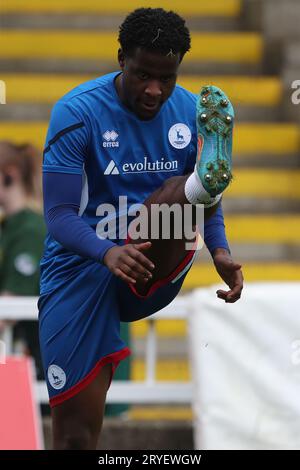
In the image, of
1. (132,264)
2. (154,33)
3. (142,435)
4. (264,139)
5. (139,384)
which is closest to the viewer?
(132,264)

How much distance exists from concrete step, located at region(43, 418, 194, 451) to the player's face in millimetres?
2827

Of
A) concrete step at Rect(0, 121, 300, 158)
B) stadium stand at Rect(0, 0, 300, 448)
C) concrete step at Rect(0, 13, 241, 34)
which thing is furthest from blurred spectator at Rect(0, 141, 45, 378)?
concrete step at Rect(0, 13, 241, 34)

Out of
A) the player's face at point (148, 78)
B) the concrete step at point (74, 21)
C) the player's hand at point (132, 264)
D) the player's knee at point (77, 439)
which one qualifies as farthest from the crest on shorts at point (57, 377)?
the concrete step at point (74, 21)

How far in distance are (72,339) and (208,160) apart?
2.73 feet

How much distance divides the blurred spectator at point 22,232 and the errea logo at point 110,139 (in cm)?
275

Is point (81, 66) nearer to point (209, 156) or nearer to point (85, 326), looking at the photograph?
point (85, 326)

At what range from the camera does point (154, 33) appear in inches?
164

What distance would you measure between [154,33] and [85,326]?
1.01 meters

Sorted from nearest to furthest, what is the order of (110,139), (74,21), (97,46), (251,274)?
(110,139)
(251,274)
(97,46)
(74,21)

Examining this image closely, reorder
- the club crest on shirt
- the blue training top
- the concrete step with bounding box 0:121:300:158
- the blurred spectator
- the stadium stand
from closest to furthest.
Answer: the blue training top
the club crest on shirt
the blurred spectator
the stadium stand
the concrete step with bounding box 0:121:300:158

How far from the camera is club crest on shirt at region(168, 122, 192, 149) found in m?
4.44

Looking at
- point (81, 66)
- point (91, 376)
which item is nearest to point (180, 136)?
point (91, 376)

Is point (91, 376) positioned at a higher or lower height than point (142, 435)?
higher

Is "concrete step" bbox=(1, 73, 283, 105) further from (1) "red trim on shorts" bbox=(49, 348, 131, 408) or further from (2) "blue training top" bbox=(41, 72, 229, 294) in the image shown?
(1) "red trim on shorts" bbox=(49, 348, 131, 408)
